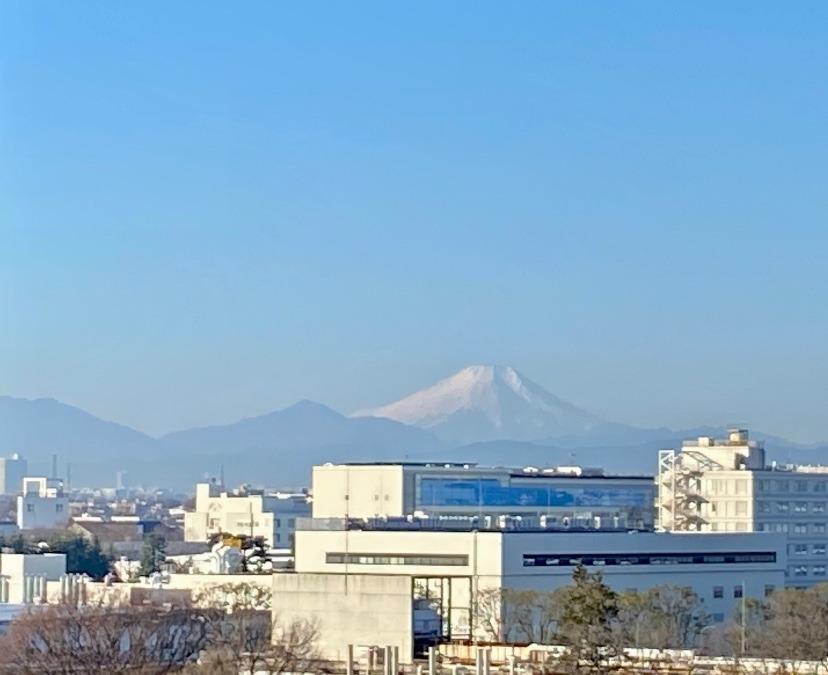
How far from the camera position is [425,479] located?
6988 centimetres

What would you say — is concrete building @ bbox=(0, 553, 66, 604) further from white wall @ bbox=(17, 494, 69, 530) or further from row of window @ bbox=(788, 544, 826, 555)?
white wall @ bbox=(17, 494, 69, 530)

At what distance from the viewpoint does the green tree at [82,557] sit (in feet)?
222

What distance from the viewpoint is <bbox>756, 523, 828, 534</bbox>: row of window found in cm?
6981

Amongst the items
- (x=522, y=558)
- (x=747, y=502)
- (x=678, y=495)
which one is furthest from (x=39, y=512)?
(x=522, y=558)

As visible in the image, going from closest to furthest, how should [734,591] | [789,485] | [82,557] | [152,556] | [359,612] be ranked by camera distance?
[359,612] < [734,591] < [82,557] < [789,485] < [152,556]

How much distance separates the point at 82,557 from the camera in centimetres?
6919

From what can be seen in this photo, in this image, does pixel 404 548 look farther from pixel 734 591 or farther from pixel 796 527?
pixel 796 527

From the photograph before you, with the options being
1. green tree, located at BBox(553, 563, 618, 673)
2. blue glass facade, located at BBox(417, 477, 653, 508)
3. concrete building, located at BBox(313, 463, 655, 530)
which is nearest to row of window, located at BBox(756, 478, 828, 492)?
concrete building, located at BBox(313, 463, 655, 530)

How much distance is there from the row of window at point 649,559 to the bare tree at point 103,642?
16.7 metres

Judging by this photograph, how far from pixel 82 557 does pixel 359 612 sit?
36.4 metres

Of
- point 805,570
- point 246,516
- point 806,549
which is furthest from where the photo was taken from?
point 246,516

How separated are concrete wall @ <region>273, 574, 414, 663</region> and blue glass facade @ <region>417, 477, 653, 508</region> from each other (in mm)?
33985

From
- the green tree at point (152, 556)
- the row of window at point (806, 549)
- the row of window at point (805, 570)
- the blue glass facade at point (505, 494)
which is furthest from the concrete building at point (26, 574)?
the row of window at point (806, 549)

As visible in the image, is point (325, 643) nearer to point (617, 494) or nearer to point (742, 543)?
point (742, 543)
